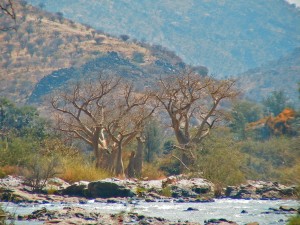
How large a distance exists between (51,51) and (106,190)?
131 meters

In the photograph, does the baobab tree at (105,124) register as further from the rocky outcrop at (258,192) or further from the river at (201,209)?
the river at (201,209)

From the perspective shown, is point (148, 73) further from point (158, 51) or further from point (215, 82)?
point (215, 82)

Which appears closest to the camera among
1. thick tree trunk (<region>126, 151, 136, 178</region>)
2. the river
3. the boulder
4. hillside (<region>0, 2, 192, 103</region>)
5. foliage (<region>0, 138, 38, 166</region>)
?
the river

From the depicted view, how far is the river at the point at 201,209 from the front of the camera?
23.4 metres

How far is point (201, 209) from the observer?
90.0 feet

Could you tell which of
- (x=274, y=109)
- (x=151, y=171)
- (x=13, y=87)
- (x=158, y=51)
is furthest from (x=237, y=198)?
(x=158, y=51)

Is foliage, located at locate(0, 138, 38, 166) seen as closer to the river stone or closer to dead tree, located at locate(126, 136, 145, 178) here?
dead tree, located at locate(126, 136, 145, 178)

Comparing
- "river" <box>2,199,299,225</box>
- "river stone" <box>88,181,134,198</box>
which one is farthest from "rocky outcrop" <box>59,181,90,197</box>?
"river" <box>2,199,299,225</box>

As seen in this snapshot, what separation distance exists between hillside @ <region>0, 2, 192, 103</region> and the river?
343ft

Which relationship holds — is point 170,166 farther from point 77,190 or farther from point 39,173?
point 39,173

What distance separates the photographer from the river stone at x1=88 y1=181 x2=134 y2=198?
3306 cm

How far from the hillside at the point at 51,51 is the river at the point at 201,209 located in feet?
343

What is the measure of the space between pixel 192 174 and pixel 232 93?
11.3 meters

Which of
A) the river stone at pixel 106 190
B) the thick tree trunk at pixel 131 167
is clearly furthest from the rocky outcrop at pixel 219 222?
the thick tree trunk at pixel 131 167
